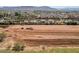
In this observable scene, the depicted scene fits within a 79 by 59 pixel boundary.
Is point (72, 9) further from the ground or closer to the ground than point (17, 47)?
further from the ground

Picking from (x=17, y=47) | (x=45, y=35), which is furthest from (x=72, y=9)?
(x=17, y=47)

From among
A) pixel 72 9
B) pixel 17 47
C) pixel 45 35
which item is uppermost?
pixel 72 9

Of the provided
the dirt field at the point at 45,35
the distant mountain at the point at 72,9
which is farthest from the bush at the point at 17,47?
the distant mountain at the point at 72,9

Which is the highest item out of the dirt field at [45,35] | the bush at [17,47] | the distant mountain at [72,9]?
the distant mountain at [72,9]

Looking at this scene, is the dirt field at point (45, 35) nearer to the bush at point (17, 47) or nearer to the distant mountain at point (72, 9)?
the bush at point (17, 47)

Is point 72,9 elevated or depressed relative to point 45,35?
elevated

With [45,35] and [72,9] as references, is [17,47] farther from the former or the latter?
[72,9]
